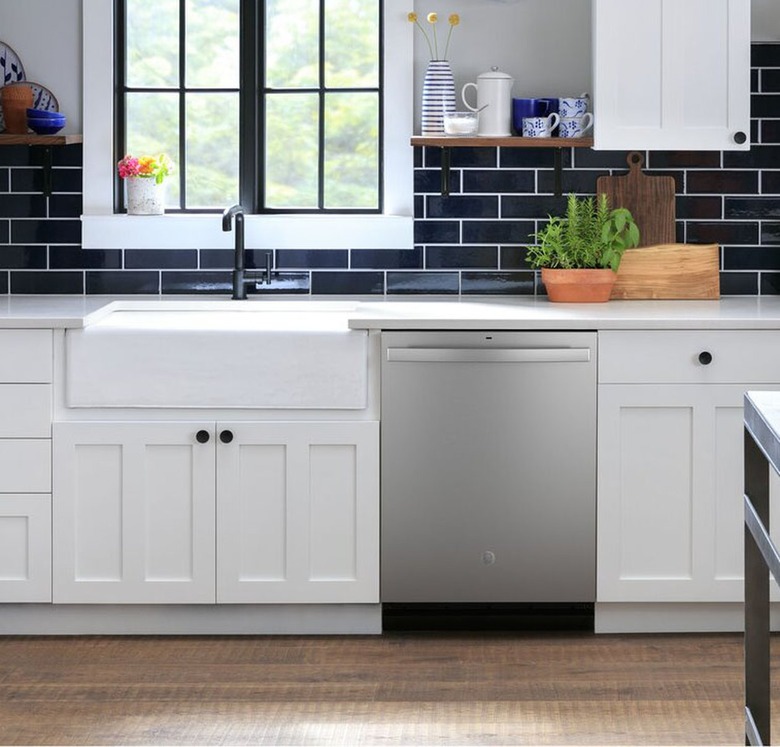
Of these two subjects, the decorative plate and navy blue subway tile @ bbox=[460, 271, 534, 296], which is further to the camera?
navy blue subway tile @ bbox=[460, 271, 534, 296]

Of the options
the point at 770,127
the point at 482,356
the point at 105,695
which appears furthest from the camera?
the point at 770,127

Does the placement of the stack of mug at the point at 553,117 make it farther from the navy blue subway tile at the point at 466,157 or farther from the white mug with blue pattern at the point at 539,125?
the navy blue subway tile at the point at 466,157

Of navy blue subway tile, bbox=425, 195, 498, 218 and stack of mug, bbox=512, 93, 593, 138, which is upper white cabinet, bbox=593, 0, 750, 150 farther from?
navy blue subway tile, bbox=425, 195, 498, 218

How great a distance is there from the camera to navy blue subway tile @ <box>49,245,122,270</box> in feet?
14.5

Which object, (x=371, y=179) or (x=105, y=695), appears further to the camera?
(x=371, y=179)

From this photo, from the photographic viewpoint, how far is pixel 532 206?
173 inches

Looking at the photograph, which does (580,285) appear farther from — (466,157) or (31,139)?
(31,139)

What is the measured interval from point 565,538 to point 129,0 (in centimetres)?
222

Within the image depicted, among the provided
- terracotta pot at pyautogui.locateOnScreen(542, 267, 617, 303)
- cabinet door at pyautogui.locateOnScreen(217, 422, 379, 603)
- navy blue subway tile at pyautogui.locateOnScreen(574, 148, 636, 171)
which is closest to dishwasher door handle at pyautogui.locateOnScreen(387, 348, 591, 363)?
cabinet door at pyautogui.locateOnScreen(217, 422, 379, 603)

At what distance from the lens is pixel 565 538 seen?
3730mm

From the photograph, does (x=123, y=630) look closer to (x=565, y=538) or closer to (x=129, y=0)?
(x=565, y=538)

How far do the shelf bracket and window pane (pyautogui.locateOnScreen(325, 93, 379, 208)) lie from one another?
0.82 feet

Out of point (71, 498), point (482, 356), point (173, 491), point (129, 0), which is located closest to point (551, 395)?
point (482, 356)

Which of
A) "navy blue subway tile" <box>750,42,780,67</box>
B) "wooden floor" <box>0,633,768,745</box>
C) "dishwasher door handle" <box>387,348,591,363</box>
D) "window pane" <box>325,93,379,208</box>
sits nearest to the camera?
"wooden floor" <box>0,633,768,745</box>
